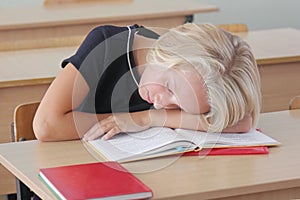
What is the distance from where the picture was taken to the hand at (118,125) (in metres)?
2.09

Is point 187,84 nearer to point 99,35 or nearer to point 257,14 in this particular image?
point 99,35

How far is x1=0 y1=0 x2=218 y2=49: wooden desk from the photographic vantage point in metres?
3.94

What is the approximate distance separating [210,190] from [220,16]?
4.14 m

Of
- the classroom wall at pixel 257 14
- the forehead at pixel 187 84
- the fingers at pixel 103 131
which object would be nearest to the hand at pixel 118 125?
the fingers at pixel 103 131

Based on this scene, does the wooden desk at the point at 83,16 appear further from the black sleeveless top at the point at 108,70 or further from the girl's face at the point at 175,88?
the girl's face at the point at 175,88

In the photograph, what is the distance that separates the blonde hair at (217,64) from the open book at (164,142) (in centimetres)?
5

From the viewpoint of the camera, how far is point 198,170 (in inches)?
73.7

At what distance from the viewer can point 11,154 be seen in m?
2.01

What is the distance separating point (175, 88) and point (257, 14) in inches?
160

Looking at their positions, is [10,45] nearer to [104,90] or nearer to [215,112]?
[104,90]

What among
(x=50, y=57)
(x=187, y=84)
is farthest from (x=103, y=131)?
(x=50, y=57)

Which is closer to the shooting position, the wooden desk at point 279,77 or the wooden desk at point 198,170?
the wooden desk at point 198,170

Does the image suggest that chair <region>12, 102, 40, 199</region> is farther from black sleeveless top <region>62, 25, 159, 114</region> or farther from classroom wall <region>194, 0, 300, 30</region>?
classroom wall <region>194, 0, 300, 30</region>

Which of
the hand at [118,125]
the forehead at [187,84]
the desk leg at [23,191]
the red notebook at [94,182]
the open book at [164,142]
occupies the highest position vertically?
the forehead at [187,84]
